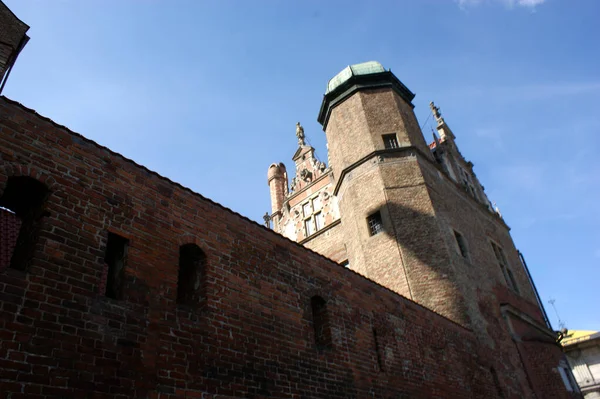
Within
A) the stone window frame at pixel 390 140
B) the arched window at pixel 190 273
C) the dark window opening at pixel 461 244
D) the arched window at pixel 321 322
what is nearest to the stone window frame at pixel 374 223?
the dark window opening at pixel 461 244

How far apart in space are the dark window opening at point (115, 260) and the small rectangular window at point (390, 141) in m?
12.3

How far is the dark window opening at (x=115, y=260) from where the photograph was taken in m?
5.01

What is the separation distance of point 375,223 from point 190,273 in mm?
9475

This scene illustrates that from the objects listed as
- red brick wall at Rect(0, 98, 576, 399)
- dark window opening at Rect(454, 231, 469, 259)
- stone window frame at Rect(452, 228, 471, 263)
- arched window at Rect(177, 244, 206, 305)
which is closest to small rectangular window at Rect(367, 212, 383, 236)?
stone window frame at Rect(452, 228, 471, 263)

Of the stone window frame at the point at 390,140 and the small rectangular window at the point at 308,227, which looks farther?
the small rectangular window at the point at 308,227

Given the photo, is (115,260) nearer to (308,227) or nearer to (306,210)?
(308,227)

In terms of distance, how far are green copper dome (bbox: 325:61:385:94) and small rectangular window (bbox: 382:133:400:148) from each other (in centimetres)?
298

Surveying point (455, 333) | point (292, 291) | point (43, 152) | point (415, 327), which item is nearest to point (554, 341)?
point (455, 333)

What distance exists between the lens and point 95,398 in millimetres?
4082

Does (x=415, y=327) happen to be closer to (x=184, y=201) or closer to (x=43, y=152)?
(x=184, y=201)

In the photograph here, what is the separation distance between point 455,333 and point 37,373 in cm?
934

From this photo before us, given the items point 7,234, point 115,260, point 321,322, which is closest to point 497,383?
point 321,322

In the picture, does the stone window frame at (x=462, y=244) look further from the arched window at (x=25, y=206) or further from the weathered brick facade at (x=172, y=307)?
the arched window at (x=25, y=206)

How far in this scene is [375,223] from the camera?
48.1 ft
